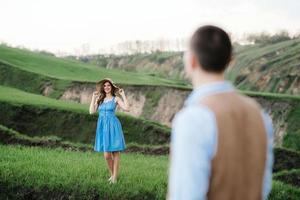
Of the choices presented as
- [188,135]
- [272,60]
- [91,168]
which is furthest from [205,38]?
[272,60]

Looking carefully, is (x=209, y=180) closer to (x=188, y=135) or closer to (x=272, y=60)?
(x=188, y=135)

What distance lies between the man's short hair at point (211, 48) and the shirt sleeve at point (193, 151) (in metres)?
0.34

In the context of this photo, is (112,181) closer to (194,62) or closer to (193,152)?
(194,62)

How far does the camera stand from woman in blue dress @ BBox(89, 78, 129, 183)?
1284 centimetres

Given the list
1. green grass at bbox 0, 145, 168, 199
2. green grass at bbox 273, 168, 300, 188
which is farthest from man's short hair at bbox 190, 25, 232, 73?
green grass at bbox 273, 168, 300, 188

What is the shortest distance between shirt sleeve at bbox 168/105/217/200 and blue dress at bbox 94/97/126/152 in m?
9.18

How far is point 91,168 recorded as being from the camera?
46.3 feet

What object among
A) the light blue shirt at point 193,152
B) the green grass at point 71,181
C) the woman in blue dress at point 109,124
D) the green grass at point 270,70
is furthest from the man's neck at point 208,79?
the green grass at point 270,70

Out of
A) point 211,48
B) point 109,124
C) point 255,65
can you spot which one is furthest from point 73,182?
point 255,65

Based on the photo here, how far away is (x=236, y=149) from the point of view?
3.73m

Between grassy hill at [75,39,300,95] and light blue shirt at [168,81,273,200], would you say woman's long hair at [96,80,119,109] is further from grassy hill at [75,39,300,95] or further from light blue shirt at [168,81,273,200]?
grassy hill at [75,39,300,95]

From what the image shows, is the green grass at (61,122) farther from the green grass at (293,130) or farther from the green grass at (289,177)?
the green grass at (293,130)

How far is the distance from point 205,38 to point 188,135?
65 cm

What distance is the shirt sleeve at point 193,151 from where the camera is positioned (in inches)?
141
